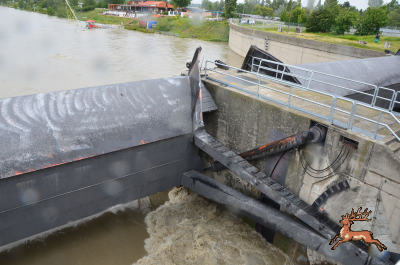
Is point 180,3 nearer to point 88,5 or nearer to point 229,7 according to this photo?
point 229,7

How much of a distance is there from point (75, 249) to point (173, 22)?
5179 cm

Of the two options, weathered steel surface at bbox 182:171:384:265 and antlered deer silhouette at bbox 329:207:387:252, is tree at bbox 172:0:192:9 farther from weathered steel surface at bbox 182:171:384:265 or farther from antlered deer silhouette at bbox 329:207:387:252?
antlered deer silhouette at bbox 329:207:387:252

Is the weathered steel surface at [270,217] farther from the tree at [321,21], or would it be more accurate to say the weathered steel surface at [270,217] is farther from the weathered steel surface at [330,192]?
the tree at [321,21]

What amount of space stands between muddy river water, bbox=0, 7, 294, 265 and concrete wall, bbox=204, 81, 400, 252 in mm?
1980

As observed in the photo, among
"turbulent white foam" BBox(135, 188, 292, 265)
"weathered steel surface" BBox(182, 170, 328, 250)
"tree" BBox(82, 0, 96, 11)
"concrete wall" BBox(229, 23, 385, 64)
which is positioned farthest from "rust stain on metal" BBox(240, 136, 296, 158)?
"tree" BBox(82, 0, 96, 11)

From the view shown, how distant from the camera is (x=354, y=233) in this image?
226 inches

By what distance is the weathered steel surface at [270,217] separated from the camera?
225 inches

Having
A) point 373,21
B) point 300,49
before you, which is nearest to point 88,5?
point 300,49

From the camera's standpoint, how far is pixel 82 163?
6.20m

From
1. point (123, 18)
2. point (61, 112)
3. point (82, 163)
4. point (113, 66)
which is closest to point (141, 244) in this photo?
point (82, 163)

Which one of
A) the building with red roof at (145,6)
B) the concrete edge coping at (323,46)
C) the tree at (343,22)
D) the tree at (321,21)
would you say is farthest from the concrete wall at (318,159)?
the building with red roof at (145,6)

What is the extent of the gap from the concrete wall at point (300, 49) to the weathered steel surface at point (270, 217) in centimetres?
1608

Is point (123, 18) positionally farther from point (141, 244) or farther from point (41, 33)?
point (141, 244)

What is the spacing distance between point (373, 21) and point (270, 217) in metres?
29.1
